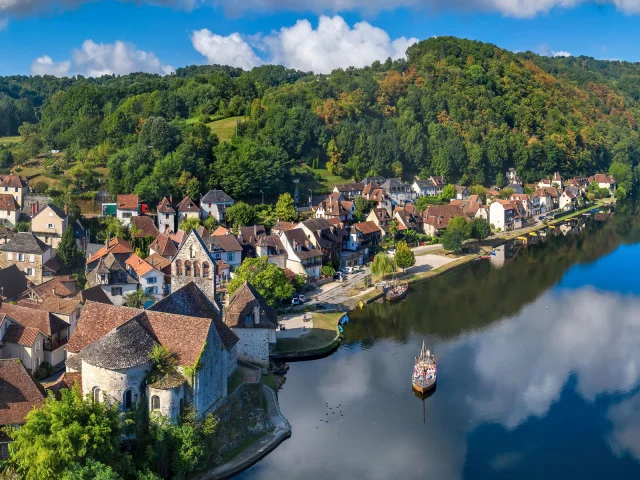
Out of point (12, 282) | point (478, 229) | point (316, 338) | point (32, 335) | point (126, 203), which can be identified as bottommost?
point (316, 338)

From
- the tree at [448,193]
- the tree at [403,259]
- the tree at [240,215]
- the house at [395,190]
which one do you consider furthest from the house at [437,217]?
the tree at [240,215]

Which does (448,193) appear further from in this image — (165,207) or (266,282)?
(266,282)

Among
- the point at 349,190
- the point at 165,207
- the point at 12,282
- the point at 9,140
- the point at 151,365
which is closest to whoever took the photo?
the point at 151,365

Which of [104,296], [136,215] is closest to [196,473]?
[104,296]

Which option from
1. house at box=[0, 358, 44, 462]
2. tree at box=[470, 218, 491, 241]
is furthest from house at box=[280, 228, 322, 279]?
house at box=[0, 358, 44, 462]

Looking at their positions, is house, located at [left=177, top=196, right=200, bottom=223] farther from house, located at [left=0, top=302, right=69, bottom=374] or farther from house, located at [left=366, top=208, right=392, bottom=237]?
house, located at [left=0, top=302, right=69, bottom=374]

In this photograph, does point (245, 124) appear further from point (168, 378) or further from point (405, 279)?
point (168, 378)

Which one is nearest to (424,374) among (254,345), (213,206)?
(254,345)

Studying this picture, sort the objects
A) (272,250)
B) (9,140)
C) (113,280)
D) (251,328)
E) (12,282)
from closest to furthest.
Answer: (251,328) < (12,282) < (113,280) < (272,250) < (9,140)

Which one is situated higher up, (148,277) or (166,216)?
(166,216)
